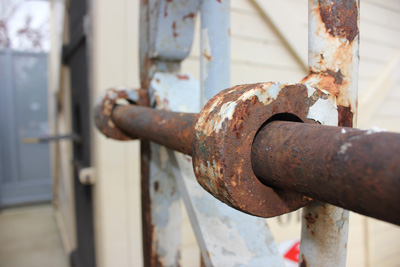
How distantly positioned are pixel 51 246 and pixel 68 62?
1.74 meters

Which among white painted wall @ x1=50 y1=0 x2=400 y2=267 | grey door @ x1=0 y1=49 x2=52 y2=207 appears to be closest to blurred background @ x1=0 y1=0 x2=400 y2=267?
white painted wall @ x1=50 y1=0 x2=400 y2=267

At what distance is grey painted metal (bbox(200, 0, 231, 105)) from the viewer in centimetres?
47

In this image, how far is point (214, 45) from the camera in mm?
476

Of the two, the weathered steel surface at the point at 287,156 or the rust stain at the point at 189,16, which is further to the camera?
the rust stain at the point at 189,16

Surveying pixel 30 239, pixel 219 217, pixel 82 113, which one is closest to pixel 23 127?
pixel 30 239

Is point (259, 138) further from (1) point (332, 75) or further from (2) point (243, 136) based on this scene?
(1) point (332, 75)

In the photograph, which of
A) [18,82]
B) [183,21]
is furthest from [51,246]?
[183,21]

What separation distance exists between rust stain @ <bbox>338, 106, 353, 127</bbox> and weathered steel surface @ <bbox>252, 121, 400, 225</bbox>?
0.35 ft

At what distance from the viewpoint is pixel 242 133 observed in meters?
0.22

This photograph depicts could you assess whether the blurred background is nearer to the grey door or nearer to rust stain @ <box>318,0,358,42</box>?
the grey door

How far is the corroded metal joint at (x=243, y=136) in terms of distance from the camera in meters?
0.21

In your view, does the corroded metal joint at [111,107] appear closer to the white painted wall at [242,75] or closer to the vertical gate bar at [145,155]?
the vertical gate bar at [145,155]

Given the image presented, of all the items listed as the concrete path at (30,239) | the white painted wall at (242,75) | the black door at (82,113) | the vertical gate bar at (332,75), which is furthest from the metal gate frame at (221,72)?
the concrete path at (30,239)

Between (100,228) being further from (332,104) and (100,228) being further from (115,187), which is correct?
(332,104)
